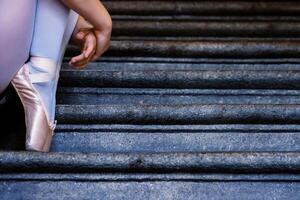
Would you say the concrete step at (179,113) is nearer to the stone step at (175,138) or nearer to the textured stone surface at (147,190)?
the stone step at (175,138)

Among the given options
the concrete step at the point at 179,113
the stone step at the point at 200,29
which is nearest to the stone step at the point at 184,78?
the concrete step at the point at 179,113

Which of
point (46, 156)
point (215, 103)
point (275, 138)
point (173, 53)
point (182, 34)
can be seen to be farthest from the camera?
point (182, 34)

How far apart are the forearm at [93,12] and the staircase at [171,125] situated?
205 millimetres

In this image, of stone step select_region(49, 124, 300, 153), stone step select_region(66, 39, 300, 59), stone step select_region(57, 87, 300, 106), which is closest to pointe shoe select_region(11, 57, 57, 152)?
stone step select_region(49, 124, 300, 153)

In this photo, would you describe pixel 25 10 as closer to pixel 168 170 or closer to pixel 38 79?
pixel 38 79

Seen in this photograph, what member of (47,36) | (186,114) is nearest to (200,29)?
(186,114)

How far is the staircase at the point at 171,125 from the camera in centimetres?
128

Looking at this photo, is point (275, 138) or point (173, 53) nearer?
point (275, 138)

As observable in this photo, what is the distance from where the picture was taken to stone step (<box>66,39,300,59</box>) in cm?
175

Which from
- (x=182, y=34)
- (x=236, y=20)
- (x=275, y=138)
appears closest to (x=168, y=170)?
(x=275, y=138)

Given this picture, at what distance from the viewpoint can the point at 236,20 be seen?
196 cm

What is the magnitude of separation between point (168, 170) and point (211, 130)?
0.20 meters

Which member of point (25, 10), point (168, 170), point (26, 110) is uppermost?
point (25, 10)

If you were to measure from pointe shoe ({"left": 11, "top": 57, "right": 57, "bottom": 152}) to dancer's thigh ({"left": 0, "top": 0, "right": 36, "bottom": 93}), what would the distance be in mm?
21
